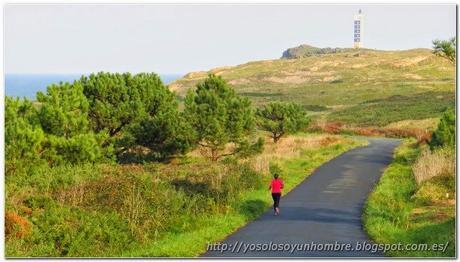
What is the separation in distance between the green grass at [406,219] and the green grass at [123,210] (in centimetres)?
358

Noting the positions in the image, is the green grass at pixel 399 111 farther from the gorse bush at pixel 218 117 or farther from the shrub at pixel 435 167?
the shrub at pixel 435 167

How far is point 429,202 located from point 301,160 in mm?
14737

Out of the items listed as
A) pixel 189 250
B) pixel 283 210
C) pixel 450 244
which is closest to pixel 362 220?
pixel 283 210

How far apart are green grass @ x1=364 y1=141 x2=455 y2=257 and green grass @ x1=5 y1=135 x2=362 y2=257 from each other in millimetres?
3581

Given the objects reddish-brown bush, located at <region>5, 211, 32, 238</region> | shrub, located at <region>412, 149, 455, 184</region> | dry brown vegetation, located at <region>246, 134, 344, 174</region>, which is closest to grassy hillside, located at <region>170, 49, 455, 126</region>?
dry brown vegetation, located at <region>246, 134, 344, 174</region>

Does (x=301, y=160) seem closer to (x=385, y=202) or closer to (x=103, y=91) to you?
(x=103, y=91)

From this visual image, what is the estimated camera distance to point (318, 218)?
1914cm

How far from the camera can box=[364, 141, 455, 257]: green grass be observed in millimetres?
15352

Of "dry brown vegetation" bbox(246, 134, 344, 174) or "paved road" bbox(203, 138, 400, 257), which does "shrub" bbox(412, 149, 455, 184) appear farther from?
"dry brown vegetation" bbox(246, 134, 344, 174)

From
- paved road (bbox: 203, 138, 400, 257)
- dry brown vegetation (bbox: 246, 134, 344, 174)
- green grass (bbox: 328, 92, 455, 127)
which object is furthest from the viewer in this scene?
green grass (bbox: 328, 92, 455, 127)

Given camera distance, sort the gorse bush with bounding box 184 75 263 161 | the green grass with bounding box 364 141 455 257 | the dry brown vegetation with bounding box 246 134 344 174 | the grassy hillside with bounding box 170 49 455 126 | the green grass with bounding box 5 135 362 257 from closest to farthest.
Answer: the green grass with bounding box 5 135 362 257
the green grass with bounding box 364 141 455 257
the dry brown vegetation with bounding box 246 134 344 174
the gorse bush with bounding box 184 75 263 161
the grassy hillside with bounding box 170 49 455 126

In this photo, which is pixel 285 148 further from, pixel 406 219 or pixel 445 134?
pixel 406 219

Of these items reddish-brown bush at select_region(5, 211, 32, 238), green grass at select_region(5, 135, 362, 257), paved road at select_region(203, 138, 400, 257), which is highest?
reddish-brown bush at select_region(5, 211, 32, 238)

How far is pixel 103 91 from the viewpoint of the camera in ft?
109
